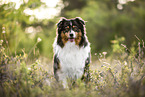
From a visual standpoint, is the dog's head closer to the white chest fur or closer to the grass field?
the white chest fur

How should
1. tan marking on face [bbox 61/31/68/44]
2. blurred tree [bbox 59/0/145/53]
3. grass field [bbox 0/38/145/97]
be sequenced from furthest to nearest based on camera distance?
1. blurred tree [bbox 59/0/145/53]
2. tan marking on face [bbox 61/31/68/44]
3. grass field [bbox 0/38/145/97]

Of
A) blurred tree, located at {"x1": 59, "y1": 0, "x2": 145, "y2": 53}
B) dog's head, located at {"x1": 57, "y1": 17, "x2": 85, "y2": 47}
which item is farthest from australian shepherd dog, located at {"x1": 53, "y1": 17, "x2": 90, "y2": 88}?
blurred tree, located at {"x1": 59, "y1": 0, "x2": 145, "y2": 53}

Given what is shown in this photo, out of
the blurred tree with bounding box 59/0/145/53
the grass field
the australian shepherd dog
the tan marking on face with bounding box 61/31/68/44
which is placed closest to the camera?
the grass field

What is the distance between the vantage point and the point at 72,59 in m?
4.15

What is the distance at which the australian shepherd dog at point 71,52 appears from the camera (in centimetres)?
409

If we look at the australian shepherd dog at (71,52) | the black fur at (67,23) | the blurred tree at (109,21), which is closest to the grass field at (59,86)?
the australian shepherd dog at (71,52)

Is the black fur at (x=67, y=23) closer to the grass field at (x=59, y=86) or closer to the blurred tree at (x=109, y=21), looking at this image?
the grass field at (x=59, y=86)

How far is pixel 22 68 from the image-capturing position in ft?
10.0

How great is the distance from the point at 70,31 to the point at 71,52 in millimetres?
539

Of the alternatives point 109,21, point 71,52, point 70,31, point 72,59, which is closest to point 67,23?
point 70,31

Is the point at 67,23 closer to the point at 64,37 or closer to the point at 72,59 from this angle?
the point at 64,37

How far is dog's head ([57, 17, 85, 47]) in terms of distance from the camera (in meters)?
4.14

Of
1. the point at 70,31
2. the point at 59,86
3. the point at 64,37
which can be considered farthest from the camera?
the point at 64,37

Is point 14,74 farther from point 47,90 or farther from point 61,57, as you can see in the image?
point 61,57
